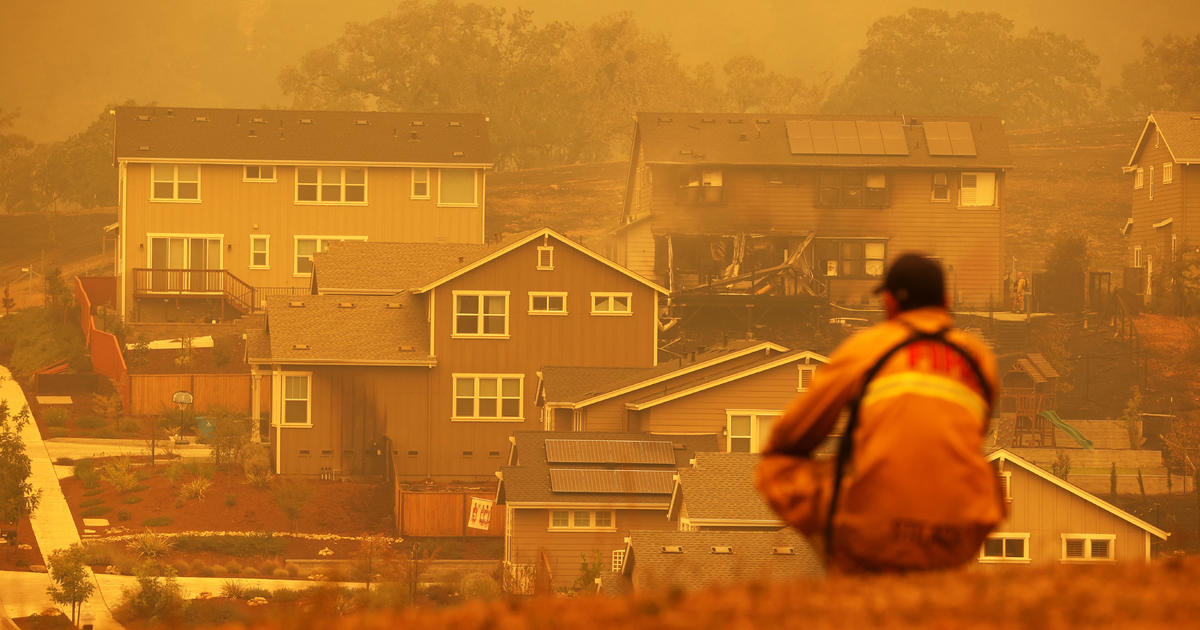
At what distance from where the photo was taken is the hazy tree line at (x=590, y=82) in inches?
3856

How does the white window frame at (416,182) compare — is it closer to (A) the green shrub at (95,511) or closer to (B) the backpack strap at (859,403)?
(A) the green shrub at (95,511)

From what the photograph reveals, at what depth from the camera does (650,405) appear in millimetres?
38875

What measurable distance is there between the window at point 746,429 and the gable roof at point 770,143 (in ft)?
65.1

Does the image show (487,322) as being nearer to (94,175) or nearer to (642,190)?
(642,190)

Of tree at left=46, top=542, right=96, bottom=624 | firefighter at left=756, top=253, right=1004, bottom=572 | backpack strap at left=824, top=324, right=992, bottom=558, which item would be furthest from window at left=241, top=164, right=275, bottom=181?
backpack strap at left=824, top=324, right=992, bottom=558

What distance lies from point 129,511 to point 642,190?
29197 millimetres

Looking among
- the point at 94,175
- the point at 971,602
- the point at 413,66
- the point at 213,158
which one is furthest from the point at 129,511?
the point at 413,66

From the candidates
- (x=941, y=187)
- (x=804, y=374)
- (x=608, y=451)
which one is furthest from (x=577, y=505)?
(x=941, y=187)

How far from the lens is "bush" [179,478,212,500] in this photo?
3800 centimetres

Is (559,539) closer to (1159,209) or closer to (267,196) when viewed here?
(267,196)

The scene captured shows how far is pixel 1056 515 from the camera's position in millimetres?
32781

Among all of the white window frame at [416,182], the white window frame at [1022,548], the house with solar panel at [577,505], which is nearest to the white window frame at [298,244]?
the white window frame at [416,182]

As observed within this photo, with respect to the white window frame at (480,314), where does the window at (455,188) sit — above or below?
above

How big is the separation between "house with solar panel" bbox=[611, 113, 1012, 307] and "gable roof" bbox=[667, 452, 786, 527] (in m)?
23.4
